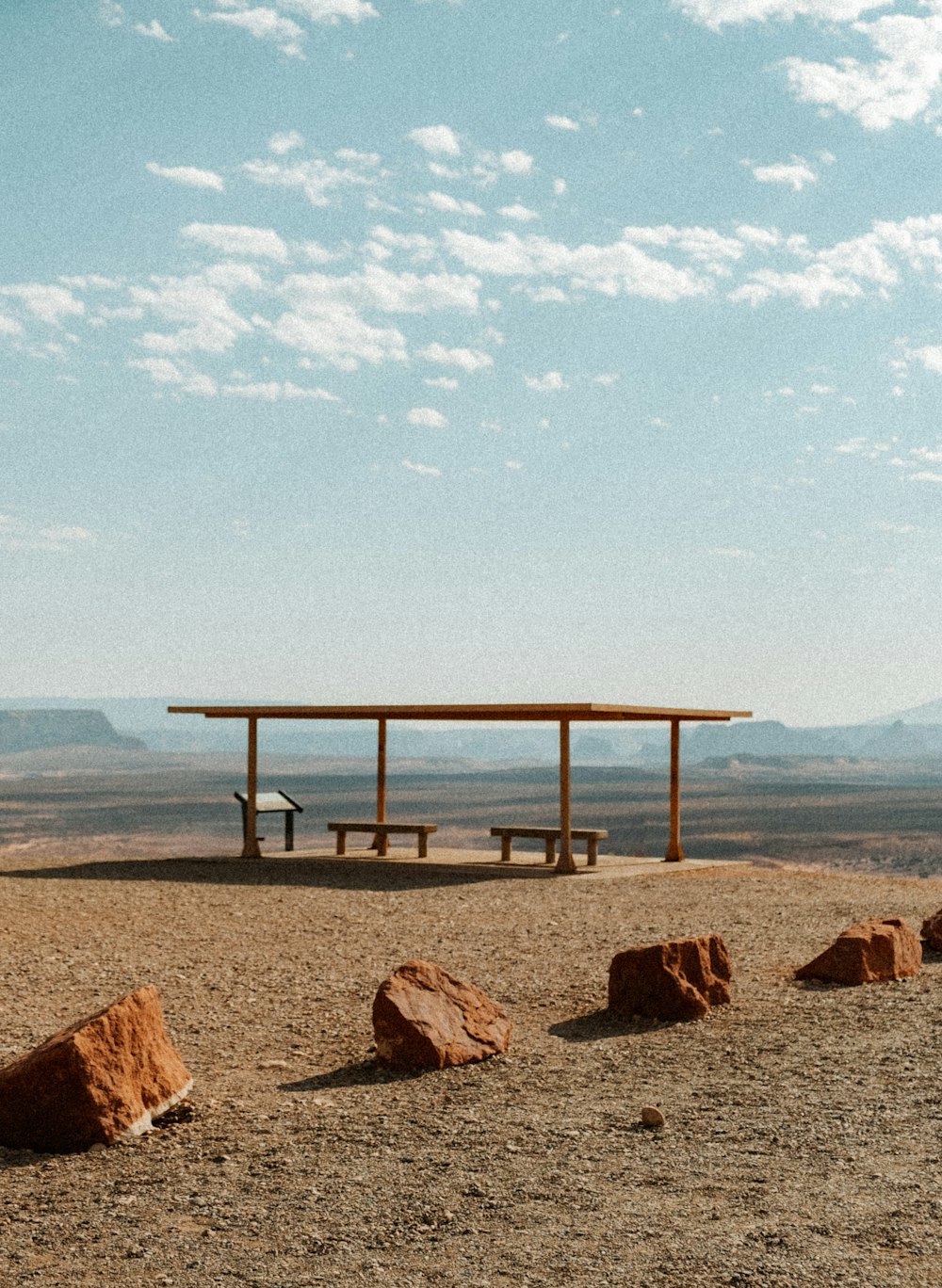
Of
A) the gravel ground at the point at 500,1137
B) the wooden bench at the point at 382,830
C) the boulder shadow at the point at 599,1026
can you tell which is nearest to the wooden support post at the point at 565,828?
→ the wooden bench at the point at 382,830

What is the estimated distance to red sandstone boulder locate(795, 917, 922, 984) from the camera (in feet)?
28.2

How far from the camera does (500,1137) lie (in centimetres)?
554

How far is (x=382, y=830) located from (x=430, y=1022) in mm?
12815

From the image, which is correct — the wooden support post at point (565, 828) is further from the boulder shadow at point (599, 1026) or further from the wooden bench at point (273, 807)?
the boulder shadow at point (599, 1026)

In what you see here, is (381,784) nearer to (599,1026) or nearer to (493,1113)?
(599,1026)

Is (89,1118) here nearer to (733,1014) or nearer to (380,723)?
(733,1014)

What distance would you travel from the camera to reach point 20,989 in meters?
8.90

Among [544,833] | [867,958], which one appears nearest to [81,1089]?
[867,958]

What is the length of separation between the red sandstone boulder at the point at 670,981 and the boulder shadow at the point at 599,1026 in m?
0.07

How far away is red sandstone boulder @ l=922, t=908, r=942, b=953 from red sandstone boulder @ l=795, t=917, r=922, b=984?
93 centimetres

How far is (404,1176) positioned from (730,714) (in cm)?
1515

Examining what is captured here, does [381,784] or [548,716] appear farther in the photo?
[381,784]

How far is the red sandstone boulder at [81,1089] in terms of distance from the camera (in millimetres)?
5520

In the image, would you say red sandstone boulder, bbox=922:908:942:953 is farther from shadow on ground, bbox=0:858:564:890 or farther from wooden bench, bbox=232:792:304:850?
wooden bench, bbox=232:792:304:850
